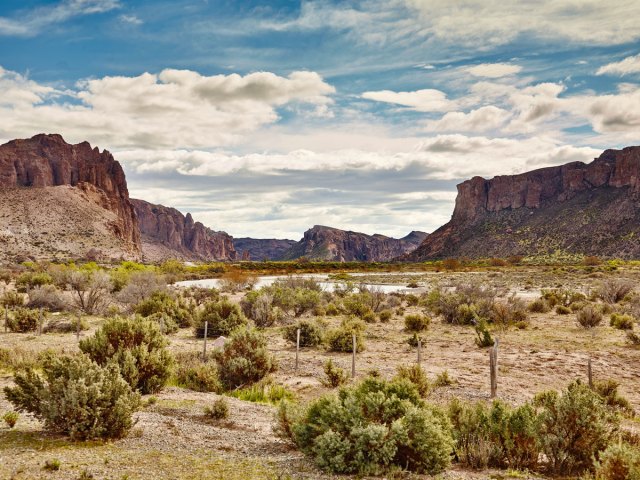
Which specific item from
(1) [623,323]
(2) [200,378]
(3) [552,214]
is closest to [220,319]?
(2) [200,378]

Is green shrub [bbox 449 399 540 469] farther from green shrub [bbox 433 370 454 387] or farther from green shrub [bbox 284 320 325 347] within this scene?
green shrub [bbox 284 320 325 347]

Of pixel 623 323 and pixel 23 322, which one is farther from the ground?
pixel 623 323

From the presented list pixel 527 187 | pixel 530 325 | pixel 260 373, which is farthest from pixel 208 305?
pixel 527 187

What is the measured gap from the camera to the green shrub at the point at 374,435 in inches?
292

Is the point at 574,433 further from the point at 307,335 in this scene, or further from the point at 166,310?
the point at 166,310

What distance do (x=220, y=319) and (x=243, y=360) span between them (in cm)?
1007

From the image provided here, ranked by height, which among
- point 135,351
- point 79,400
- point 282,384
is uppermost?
point 135,351

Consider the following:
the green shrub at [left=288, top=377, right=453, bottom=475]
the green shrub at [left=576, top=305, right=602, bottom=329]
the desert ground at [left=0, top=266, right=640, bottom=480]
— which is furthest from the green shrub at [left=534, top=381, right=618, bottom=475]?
the green shrub at [left=576, top=305, right=602, bottom=329]

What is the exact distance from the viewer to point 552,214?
141m

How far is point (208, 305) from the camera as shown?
25391 mm

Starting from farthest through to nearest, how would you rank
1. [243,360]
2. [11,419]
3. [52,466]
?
[243,360]
[11,419]
[52,466]

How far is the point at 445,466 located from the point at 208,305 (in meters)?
19.3

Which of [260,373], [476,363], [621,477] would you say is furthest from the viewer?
[476,363]

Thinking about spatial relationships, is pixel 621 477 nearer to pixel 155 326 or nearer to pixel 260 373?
pixel 260 373
